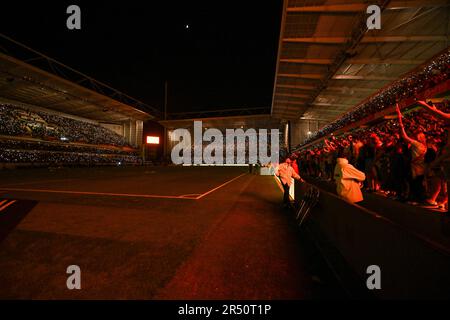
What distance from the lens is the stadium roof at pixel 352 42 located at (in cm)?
1134

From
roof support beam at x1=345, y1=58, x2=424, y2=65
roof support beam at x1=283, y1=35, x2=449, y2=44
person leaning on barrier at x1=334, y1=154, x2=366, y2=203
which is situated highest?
roof support beam at x1=283, y1=35, x2=449, y2=44

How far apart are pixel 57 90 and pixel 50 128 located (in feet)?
26.5

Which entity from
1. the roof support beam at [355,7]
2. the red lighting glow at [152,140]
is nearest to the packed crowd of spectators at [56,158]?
the red lighting glow at [152,140]

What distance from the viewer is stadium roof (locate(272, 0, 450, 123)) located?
11.3 m

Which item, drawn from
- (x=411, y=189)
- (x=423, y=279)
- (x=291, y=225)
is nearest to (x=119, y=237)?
(x=291, y=225)

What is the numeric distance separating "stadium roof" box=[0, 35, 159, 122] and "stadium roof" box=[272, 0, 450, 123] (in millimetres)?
25771

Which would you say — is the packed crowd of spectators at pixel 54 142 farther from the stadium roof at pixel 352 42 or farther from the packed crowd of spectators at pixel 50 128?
the stadium roof at pixel 352 42

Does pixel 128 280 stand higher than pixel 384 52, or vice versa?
pixel 384 52

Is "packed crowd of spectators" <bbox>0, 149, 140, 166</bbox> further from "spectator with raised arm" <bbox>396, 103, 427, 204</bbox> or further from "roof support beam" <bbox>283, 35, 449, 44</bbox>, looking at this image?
"spectator with raised arm" <bbox>396, 103, 427, 204</bbox>

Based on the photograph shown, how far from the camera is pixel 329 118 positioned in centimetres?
3406

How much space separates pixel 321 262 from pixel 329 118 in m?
34.9

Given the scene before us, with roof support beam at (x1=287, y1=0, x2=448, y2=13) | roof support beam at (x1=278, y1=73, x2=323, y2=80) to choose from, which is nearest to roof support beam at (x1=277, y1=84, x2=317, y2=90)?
roof support beam at (x1=278, y1=73, x2=323, y2=80)
